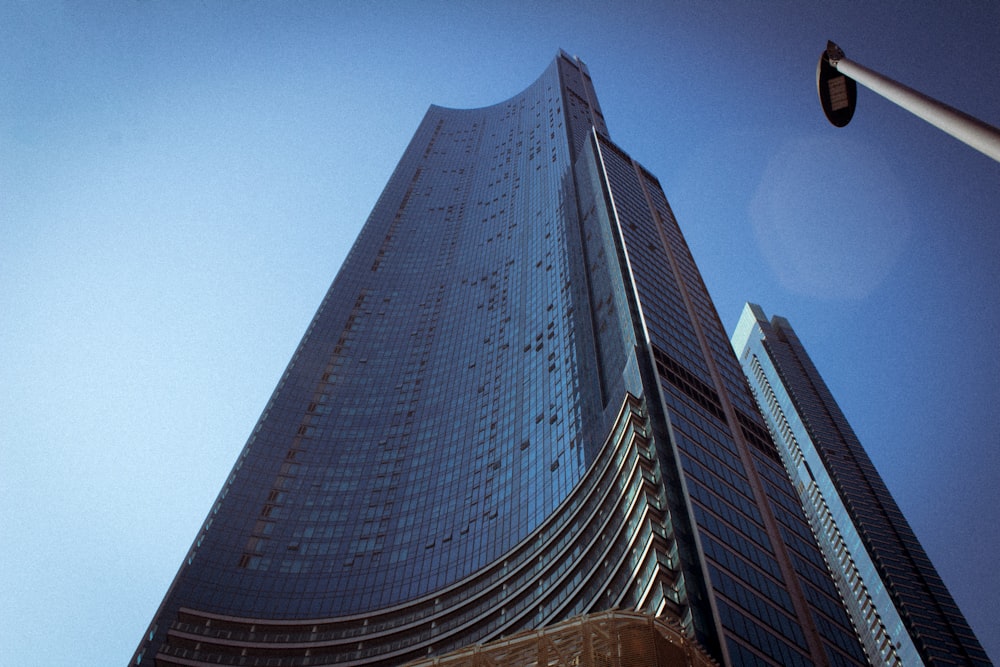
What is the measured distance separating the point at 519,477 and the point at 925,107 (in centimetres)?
8108

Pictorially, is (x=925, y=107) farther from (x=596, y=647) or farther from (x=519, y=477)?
(x=519, y=477)

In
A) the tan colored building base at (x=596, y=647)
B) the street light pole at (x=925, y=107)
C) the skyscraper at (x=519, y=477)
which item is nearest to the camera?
the street light pole at (x=925, y=107)

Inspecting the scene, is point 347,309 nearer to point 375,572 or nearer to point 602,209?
point 602,209

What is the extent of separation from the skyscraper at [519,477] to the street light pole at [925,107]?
3385 cm

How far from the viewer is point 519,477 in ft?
311

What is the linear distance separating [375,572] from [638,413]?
41786 millimetres

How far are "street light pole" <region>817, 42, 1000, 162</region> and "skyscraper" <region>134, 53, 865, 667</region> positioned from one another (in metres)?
33.8

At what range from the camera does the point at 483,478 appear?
100812 mm

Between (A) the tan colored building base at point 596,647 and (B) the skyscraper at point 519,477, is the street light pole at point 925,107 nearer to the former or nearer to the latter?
(A) the tan colored building base at point 596,647

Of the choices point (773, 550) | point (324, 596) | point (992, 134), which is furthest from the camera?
point (324, 596)

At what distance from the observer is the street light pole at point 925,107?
1494 cm

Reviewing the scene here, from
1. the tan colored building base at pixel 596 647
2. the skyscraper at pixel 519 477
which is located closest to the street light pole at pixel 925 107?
the tan colored building base at pixel 596 647

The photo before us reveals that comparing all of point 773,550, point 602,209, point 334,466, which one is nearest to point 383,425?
point 334,466

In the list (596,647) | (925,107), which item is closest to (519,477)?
(596,647)
